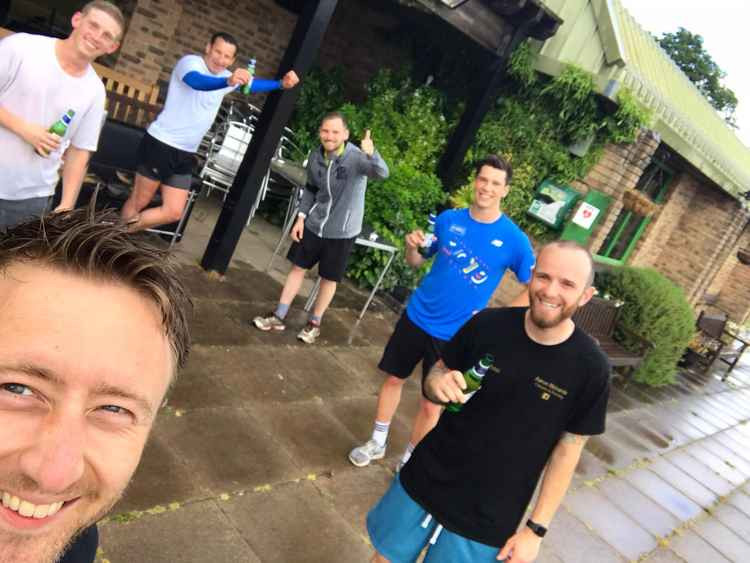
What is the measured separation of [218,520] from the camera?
107 inches

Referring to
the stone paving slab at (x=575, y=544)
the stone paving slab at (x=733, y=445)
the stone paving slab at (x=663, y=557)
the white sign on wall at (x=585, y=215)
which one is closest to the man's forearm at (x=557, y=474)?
the stone paving slab at (x=575, y=544)

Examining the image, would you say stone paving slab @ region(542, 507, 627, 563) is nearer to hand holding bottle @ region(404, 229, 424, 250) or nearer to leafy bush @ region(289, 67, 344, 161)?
hand holding bottle @ region(404, 229, 424, 250)

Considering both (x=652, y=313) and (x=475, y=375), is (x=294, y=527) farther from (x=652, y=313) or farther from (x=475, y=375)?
(x=652, y=313)

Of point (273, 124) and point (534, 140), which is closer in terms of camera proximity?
point (273, 124)

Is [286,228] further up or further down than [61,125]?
further down

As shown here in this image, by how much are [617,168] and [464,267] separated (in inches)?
210

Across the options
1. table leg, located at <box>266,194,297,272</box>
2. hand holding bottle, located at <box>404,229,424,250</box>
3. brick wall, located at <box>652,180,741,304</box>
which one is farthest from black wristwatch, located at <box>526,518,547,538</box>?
brick wall, located at <box>652,180,741,304</box>

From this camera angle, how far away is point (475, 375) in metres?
2.21

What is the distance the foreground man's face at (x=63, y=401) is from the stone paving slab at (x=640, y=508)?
495 cm

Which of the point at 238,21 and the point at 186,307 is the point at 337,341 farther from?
the point at 238,21

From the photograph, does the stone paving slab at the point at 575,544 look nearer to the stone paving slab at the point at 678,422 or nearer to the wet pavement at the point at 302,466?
the wet pavement at the point at 302,466

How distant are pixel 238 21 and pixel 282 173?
361cm

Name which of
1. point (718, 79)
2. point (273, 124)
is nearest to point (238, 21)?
point (273, 124)

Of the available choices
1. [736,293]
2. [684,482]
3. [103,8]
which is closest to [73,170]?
[103,8]
